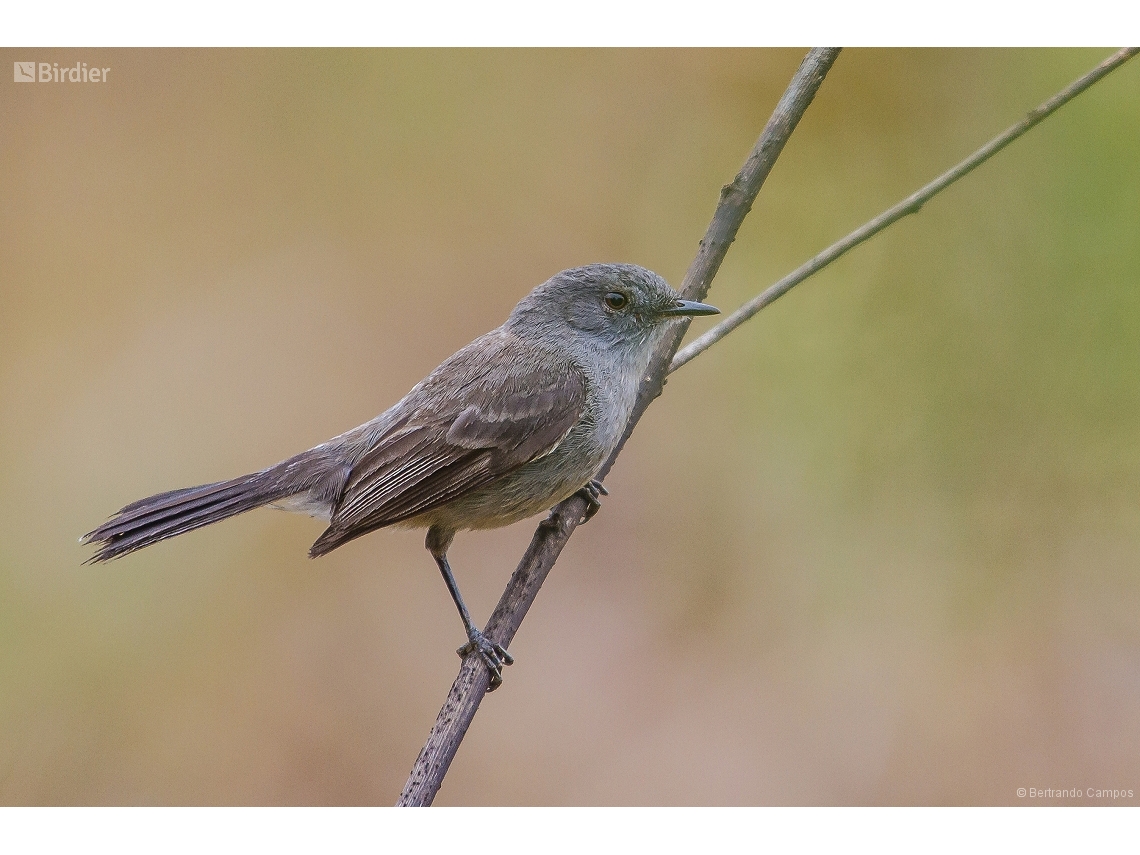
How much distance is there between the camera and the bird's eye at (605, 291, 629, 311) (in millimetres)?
2656

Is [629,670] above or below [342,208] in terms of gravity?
below

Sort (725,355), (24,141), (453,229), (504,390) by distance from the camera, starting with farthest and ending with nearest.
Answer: (725,355), (453,229), (24,141), (504,390)

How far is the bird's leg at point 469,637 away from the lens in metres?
2.25

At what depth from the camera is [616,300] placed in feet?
8.75

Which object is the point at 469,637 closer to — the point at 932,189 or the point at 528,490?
the point at 528,490

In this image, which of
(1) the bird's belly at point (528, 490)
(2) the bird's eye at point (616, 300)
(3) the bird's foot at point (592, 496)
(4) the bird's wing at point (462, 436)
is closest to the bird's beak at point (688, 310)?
(2) the bird's eye at point (616, 300)

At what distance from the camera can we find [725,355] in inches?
130

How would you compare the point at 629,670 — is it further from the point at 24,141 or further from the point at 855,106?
the point at 24,141

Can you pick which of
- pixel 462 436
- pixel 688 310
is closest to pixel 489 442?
pixel 462 436

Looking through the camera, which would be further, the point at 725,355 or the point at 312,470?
the point at 725,355

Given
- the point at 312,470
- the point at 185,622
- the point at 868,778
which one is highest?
the point at 312,470

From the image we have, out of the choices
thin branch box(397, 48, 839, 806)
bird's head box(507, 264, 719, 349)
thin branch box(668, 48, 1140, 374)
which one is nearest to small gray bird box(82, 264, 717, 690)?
bird's head box(507, 264, 719, 349)

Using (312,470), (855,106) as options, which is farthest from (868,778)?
(855,106)

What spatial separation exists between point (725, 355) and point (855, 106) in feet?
2.99
